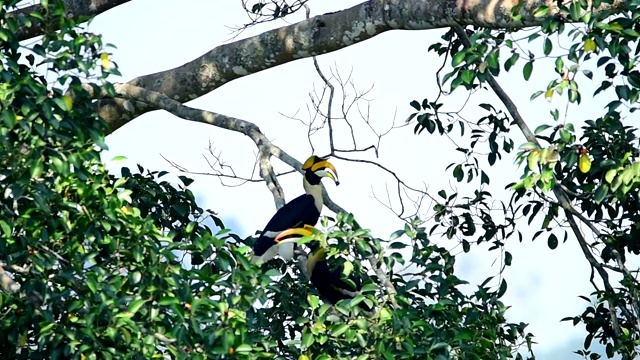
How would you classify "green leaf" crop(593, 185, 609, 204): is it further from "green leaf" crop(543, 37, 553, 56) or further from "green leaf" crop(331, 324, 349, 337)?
"green leaf" crop(331, 324, 349, 337)

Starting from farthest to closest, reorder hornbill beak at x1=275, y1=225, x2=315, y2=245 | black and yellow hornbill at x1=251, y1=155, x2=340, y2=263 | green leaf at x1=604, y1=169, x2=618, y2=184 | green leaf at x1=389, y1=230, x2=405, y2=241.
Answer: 1. black and yellow hornbill at x1=251, y1=155, x2=340, y2=263
2. hornbill beak at x1=275, y1=225, x2=315, y2=245
3. green leaf at x1=604, y1=169, x2=618, y2=184
4. green leaf at x1=389, y1=230, x2=405, y2=241

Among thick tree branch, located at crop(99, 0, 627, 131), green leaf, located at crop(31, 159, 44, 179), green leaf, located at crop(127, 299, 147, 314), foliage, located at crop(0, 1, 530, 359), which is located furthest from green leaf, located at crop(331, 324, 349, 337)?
thick tree branch, located at crop(99, 0, 627, 131)

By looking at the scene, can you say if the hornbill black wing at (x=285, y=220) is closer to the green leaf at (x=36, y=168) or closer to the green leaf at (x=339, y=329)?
the green leaf at (x=339, y=329)

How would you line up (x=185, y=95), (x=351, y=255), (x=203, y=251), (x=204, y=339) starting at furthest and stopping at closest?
(x=185, y=95)
(x=351, y=255)
(x=203, y=251)
(x=204, y=339)

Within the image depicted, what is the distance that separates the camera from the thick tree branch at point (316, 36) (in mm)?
4902

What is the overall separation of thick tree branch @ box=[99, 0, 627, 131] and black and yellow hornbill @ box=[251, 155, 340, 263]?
1.81ft

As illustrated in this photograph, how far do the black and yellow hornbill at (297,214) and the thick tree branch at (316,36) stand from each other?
551 millimetres

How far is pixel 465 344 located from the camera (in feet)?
13.2

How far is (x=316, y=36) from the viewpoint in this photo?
5582 mm

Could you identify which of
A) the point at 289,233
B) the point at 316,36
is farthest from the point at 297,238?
the point at 316,36

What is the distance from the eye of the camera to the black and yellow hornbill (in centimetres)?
506

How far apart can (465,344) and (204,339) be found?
3.34 ft

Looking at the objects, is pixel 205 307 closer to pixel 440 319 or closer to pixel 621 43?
pixel 440 319

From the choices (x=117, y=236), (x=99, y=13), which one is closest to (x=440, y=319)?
(x=117, y=236)
